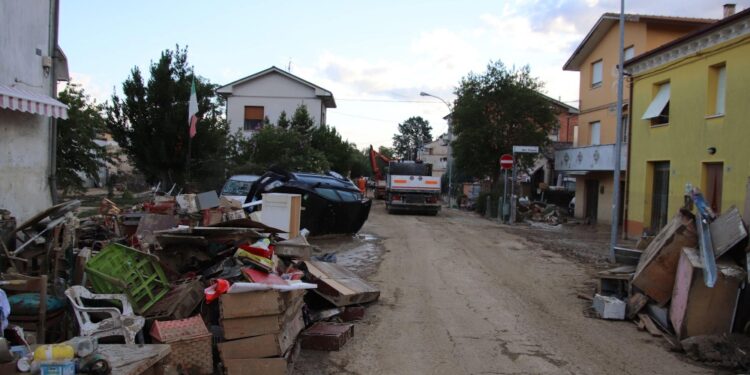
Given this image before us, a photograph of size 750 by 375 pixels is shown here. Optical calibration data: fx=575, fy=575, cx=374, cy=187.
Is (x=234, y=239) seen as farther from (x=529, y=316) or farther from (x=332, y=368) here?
(x=529, y=316)

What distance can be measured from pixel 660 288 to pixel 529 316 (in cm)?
175

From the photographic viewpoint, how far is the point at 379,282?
1023 centimetres

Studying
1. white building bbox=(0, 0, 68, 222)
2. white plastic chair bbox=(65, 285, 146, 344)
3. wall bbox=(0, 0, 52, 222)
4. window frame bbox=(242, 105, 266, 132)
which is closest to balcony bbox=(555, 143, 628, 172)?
white building bbox=(0, 0, 68, 222)

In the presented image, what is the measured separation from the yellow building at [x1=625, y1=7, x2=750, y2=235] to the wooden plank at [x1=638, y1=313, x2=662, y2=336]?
7830mm

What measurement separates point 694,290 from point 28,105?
893 cm

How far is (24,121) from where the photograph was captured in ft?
30.4

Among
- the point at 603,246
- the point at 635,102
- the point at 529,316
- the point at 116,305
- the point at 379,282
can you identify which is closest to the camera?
the point at 116,305

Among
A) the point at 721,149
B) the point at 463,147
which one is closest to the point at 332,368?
the point at 721,149

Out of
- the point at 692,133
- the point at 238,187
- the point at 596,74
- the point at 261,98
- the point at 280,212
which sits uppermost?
the point at 596,74

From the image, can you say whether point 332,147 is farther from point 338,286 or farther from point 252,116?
point 338,286

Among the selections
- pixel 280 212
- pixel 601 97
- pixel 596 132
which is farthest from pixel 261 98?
pixel 280 212

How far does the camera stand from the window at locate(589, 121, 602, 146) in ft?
89.6

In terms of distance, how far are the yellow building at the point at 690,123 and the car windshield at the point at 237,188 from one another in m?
12.4

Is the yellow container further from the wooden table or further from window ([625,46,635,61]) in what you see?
window ([625,46,635,61])
